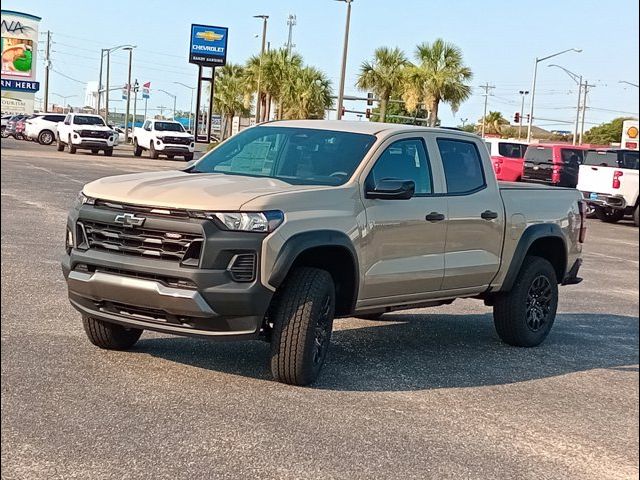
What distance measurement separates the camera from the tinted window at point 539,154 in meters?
29.0

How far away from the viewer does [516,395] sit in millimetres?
5992

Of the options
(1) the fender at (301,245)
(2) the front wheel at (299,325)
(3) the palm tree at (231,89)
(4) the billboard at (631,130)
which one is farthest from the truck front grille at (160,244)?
(3) the palm tree at (231,89)

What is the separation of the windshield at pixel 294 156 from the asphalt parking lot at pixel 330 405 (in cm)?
131

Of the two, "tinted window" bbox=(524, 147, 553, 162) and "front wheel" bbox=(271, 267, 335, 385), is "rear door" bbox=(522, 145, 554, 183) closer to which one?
"tinted window" bbox=(524, 147, 553, 162)

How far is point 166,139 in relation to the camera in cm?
3775

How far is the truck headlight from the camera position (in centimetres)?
535

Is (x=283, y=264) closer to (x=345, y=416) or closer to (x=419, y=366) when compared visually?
(x=345, y=416)

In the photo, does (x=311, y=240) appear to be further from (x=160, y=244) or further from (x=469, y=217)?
(x=469, y=217)

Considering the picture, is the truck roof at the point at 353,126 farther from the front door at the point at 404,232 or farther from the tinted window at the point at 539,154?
the tinted window at the point at 539,154

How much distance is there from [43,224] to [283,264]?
9131 millimetres

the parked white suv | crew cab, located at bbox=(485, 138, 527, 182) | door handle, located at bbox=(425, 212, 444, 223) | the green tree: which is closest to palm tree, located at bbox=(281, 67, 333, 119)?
crew cab, located at bbox=(485, 138, 527, 182)

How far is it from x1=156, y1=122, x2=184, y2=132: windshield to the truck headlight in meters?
33.3

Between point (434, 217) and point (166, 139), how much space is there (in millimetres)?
32167

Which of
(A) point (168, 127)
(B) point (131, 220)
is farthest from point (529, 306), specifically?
(A) point (168, 127)
